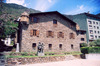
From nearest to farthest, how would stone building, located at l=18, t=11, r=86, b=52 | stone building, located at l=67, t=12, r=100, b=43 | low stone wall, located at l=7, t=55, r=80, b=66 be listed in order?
low stone wall, located at l=7, t=55, r=80, b=66 → stone building, located at l=18, t=11, r=86, b=52 → stone building, located at l=67, t=12, r=100, b=43

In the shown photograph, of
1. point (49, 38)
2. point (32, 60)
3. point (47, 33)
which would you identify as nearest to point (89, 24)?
point (49, 38)

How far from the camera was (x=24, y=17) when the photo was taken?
1845 cm

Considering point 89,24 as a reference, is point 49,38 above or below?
A: below

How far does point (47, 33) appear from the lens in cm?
2114

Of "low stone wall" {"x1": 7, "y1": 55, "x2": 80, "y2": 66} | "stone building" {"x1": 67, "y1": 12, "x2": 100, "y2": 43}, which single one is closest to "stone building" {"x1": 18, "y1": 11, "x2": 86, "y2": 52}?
"low stone wall" {"x1": 7, "y1": 55, "x2": 80, "y2": 66}

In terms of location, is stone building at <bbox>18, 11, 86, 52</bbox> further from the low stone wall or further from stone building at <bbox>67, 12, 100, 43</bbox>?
stone building at <bbox>67, 12, 100, 43</bbox>

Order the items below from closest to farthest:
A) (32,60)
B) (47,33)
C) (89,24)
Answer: (32,60) < (47,33) < (89,24)

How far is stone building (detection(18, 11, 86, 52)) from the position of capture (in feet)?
61.5

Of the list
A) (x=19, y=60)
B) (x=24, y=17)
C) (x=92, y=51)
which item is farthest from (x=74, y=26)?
(x=19, y=60)

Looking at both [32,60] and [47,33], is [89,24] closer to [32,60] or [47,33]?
[47,33]

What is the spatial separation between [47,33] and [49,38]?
120 centimetres

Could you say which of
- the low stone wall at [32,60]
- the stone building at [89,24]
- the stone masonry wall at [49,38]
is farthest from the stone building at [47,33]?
the stone building at [89,24]

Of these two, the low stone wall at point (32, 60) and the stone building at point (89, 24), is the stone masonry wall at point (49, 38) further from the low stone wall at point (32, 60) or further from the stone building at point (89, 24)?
the stone building at point (89, 24)

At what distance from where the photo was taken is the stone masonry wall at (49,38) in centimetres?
1875
